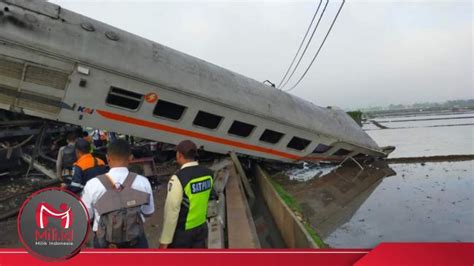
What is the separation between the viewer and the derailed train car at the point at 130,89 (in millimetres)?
6605

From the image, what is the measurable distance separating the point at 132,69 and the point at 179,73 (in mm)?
1151

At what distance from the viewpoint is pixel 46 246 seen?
1.85 meters

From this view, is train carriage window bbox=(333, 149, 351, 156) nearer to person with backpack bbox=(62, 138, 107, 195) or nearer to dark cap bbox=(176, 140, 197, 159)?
person with backpack bbox=(62, 138, 107, 195)

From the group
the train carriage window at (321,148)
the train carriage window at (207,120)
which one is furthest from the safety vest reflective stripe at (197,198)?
the train carriage window at (321,148)

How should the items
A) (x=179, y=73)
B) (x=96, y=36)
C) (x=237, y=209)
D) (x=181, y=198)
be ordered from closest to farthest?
(x=181, y=198), (x=237, y=209), (x=96, y=36), (x=179, y=73)

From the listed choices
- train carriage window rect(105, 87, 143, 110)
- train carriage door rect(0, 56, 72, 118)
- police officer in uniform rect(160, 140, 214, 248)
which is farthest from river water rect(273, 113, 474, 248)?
train carriage door rect(0, 56, 72, 118)

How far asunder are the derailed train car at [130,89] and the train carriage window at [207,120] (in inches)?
1.0

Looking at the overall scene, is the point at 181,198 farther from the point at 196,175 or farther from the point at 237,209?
the point at 237,209

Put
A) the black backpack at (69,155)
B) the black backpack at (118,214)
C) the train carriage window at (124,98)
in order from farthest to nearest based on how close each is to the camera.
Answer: the train carriage window at (124,98)
the black backpack at (69,155)
the black backpack at (118,214)

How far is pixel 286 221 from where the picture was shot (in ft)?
21.1

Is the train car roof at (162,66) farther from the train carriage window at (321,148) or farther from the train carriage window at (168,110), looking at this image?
the train carriage window at (321,148)

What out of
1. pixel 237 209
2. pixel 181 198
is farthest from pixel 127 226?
pixel 237 209

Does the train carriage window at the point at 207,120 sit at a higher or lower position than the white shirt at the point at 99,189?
higher

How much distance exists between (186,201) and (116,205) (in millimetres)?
749
